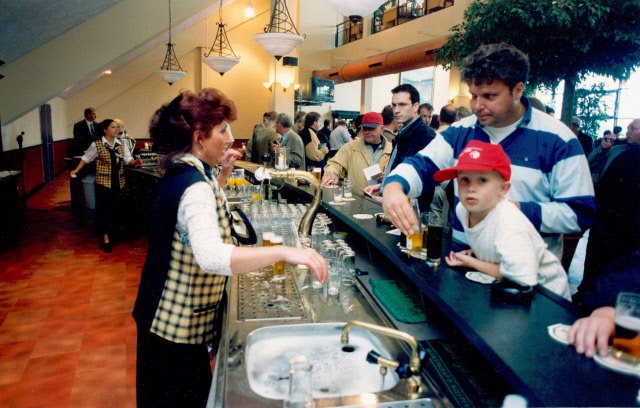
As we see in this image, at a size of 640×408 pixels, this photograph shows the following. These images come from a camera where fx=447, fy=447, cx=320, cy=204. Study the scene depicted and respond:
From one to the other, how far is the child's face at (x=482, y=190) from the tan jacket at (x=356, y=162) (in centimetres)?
304

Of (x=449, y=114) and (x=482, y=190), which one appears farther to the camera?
(x=449, y=114)

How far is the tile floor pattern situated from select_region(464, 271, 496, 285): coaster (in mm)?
2304

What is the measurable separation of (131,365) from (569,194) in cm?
306

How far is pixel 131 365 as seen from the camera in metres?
3.27

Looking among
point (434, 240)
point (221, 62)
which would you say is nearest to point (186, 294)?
point (434, 240)

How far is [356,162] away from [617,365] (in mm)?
3786

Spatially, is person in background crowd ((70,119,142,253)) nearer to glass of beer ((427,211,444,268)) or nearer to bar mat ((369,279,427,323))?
bar mat ((369,279,427,323))

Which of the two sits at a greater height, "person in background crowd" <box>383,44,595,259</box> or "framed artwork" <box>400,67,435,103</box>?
"framed artwork" <box>400,67,435,103</box>

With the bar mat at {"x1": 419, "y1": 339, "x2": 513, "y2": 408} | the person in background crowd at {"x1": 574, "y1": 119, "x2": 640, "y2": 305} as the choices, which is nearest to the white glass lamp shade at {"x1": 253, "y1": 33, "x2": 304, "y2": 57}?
the person in background crowd at {"x1": 574, "y1": 119, "x2": 640, "y2": 305}

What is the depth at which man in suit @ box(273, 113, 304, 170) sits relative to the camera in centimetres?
704

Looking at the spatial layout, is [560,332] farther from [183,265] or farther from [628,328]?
[183,265]

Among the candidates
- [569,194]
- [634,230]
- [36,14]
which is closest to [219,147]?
[569,194]

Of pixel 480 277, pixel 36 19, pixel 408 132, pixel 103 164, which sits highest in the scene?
pixel 36 19

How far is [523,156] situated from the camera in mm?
1992
